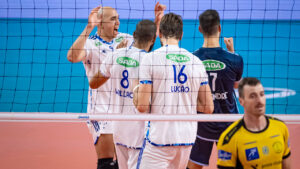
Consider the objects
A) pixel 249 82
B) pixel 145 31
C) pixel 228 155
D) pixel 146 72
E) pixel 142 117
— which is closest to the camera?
pixel 228 155

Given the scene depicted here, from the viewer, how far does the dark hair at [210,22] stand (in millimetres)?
4039

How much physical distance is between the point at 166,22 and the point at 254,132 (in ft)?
4.14

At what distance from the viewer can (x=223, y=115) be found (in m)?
3.85

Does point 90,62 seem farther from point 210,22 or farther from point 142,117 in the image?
point 210,22

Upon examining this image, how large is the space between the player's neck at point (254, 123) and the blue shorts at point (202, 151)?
1.26 m

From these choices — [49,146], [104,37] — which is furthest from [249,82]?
[49,146]

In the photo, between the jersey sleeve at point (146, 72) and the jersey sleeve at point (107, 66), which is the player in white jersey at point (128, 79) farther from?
the jersey sleeve at point (146, 72)

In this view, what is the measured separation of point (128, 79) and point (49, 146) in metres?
3.53

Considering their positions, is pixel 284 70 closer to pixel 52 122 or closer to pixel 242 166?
pixel 52 122

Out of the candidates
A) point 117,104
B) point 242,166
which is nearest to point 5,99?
point 117,104

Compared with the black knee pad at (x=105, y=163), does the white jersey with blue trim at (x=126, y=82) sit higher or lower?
higher

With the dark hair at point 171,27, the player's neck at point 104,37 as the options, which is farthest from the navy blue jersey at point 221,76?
the player's neck at point 104,37

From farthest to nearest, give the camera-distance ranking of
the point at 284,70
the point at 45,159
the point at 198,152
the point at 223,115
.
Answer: the point at 284,70 → the point at 45,159 → the point at 198,152 → the point at 223,115

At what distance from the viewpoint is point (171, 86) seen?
3.40m
